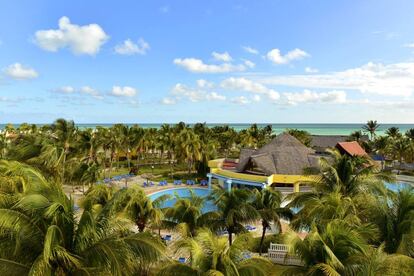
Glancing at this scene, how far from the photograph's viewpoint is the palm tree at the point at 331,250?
8922 mm

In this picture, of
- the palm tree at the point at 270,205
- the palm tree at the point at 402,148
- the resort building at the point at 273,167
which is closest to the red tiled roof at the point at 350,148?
the resort building at the point at 273,167

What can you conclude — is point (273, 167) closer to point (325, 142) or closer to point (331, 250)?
point (331, 250)

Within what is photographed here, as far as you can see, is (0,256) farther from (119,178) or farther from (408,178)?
(408,178)

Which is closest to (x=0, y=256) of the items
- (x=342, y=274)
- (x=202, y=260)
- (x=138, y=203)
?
(x=202, y=260)

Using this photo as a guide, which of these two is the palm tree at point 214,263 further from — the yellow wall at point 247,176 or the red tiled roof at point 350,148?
the red tiled roof at point 350,148

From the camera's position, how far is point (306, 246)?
9547mm

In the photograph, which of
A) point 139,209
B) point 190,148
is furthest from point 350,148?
point 139,209

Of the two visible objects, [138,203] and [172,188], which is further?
[172,188]

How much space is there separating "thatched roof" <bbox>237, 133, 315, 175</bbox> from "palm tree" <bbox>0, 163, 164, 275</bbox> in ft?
90.6

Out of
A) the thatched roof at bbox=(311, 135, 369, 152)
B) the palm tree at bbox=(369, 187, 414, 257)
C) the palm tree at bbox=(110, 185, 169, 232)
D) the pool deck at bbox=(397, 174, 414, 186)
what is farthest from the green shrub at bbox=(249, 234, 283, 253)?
the thatched roof at bbox=(311, 135, 369, 152)

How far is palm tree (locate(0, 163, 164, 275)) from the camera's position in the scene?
762 cm

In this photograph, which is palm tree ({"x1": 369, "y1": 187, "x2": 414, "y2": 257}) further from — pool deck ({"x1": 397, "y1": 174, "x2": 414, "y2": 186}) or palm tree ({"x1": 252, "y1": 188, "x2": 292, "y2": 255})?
pool deck ({"x1": 397, "y1": 174, "x2": 414, "y2": 186})

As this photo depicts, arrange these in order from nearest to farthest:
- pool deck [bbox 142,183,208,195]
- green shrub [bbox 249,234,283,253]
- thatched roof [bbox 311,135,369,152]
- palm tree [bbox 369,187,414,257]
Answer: palm tree [bbox 369,187,414,257], green shrub [bbox 249,234,283,253], pool deck [bbox 142,183,208,195], thatched roof [bbox 311,135,369,152]

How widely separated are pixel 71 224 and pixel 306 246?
6544 millimetres
